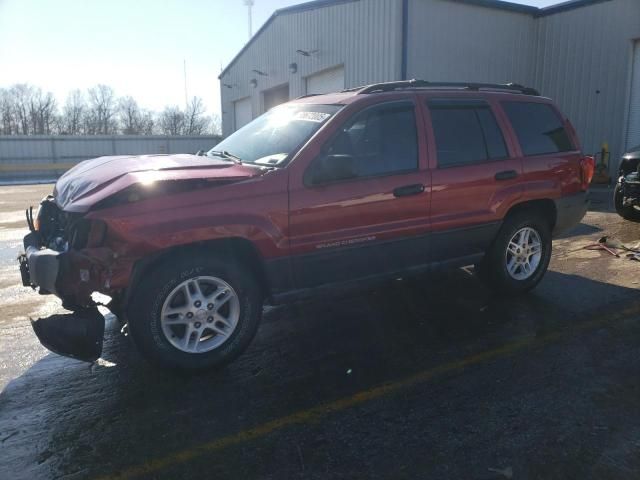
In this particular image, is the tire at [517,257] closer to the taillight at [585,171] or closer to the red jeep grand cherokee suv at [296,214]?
the red jeep grand cherokee suv at [296,214]

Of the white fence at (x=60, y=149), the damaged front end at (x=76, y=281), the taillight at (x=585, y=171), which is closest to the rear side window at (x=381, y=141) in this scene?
the damaged front end at (x=76, y=281)

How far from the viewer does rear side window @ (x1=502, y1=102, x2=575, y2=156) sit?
498 cm

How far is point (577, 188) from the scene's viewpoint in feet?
17.6

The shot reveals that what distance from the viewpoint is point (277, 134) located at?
13.9 feet

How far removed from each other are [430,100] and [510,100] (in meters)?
1.10

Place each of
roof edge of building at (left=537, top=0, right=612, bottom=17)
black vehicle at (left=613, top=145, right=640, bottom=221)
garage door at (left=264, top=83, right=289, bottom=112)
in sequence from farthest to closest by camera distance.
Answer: garage door at (left=264, top=83, right=289, bottom=112) → roof edge of building at (left=537, top=0, right=612, bottom=17) → black vehicle at (left=613, top=145, right=640, bottom=221)

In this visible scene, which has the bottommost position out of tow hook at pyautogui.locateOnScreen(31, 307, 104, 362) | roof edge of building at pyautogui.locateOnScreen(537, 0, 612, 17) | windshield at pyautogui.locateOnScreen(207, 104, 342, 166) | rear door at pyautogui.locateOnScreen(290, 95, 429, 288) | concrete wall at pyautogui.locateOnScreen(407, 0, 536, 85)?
tow hook at pyautogui.locateOnScreen(31, 307, 104, 362)

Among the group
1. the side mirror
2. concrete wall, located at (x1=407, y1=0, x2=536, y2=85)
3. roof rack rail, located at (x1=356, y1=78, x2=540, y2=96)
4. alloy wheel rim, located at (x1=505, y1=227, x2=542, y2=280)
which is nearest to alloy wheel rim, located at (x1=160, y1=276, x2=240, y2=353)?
the side mirror

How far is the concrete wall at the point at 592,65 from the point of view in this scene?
49.5ft

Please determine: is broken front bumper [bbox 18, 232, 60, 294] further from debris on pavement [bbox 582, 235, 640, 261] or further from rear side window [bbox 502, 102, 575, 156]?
debris on pavement [bbox 582, 235, 640, 261]

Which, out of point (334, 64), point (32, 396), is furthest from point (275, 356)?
point (334, 64)

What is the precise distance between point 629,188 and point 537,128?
171 inches

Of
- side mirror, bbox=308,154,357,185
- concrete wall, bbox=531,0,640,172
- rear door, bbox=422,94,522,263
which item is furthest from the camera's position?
concrete wall, bbox=531,0,640,172

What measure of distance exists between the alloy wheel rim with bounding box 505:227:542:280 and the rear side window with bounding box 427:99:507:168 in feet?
2.90
